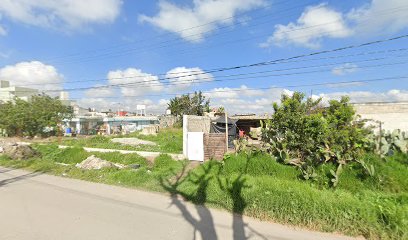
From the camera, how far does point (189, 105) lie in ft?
128

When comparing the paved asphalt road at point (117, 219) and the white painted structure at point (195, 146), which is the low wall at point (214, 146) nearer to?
the white painted structure at point (195, 146)

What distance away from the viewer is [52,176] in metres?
11.7

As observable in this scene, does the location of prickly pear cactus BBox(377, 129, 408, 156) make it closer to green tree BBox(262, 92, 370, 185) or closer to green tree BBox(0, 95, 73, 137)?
green tree BBox(262, 92, 370, 185)

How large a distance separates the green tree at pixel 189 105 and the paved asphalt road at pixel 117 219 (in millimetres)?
30128

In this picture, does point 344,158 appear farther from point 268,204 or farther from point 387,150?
point 268,204

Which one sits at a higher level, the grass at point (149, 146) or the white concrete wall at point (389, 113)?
the white concrete wall at point (389, 113)

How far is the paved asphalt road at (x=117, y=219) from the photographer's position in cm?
524

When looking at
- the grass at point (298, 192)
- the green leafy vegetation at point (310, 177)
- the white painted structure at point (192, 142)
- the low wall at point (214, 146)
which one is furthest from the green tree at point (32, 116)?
the low wall at point (214, 146)

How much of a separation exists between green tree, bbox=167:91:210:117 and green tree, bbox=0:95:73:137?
14.4 m

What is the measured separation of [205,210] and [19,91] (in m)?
65.6

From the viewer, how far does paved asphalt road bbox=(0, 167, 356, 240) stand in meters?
5.24

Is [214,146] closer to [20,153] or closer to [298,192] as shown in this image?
[298,192]

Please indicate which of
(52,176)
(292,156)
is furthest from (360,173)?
(52,176)

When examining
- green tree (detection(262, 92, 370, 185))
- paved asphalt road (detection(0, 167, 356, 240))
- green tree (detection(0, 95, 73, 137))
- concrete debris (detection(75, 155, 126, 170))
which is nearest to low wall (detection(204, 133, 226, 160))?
green tree (detection(262, 92, 370, 185))
